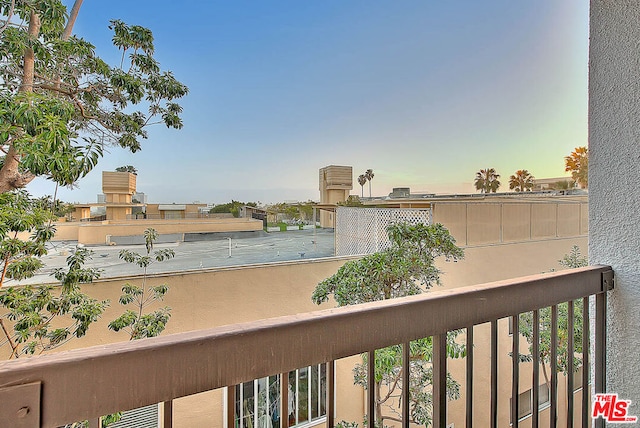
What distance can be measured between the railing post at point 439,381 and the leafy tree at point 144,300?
6.41ft

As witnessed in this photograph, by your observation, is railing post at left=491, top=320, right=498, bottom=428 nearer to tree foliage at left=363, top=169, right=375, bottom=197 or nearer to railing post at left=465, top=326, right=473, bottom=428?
railing post at left=465, top=326, right=473, bottom=428

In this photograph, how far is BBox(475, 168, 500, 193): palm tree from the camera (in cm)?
346

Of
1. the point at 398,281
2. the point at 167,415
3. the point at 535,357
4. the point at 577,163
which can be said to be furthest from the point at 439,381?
the point at 577,163

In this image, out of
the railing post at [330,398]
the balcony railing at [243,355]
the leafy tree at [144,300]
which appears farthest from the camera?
the leafy tree at [144,300]

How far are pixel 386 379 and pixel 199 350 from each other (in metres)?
2.47

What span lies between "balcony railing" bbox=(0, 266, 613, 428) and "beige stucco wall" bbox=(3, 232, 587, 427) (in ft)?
5.91

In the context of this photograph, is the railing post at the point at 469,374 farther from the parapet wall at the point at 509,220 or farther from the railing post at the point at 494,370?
the parapet wall at the point at 509,220

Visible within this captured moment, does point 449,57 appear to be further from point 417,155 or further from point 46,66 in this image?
point 46,66

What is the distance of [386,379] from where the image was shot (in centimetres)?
256

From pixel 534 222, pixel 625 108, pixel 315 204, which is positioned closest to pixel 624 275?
pixel 625 108

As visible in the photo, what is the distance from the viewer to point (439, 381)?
70 cm

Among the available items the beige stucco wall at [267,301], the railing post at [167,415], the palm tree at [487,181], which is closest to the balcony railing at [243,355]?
the railing post at [167,415]

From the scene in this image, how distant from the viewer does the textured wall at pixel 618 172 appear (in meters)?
0.98

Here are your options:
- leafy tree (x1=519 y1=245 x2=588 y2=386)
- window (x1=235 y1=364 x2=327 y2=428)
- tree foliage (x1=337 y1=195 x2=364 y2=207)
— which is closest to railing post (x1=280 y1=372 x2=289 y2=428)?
window (x1=235 y1=364 x2=327 y2=428)
